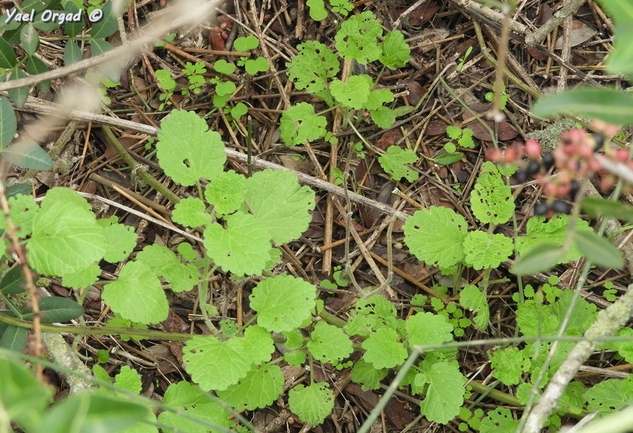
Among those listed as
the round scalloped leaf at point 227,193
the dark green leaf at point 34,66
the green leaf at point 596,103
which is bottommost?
the round scalloped leaf at point 227,193

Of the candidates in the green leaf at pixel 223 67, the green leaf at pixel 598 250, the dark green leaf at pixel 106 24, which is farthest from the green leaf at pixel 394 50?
the green leaf at pixel 598 250

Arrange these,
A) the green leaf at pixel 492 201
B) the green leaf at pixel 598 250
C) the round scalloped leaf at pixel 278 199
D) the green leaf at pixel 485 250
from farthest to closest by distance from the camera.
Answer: the green leaf at pixel 492 201 → the green leaf at pixel 485 250 → the round scalloped leaf at pixel 278 199 → the green leaf at pixel 598 250

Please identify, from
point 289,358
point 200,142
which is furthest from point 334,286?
point 200,142

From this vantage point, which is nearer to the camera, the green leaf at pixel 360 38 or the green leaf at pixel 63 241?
the green leaf at pixel 63 241

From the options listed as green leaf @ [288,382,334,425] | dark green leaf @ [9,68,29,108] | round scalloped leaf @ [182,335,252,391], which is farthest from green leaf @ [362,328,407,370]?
dark green leaf @ [9,68,29,108]

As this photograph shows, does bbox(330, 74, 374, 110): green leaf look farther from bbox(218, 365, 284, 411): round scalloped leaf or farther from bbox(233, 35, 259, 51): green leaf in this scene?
bbox(218, 365, 284, 411): round scalloped leaf

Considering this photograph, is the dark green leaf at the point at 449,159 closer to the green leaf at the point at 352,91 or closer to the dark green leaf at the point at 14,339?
the green leaf at the point at 352,91

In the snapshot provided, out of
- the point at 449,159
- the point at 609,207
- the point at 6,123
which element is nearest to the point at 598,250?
the point at 609,207
